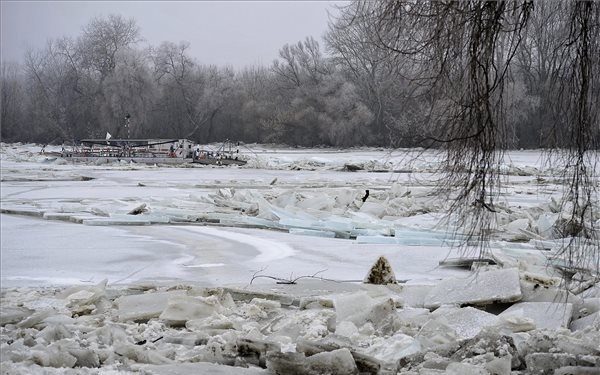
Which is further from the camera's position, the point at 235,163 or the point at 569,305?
the point at 235,163

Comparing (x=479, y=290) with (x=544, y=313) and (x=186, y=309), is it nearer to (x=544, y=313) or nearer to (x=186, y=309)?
(x=544, y=313)

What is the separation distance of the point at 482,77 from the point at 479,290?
71.7 inches

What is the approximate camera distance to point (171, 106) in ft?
131

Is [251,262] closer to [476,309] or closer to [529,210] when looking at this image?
[476,309]

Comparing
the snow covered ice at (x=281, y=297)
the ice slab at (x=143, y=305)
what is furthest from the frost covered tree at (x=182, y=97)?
the ice slab at (x=143, y=305)

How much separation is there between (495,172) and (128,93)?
116 ft

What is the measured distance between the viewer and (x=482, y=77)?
4957mm

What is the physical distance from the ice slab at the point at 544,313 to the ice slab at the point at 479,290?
18 cm

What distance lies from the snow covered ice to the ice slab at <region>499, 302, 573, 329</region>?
16 millimetres

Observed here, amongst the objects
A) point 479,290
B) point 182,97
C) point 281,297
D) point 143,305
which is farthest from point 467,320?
point 182,97

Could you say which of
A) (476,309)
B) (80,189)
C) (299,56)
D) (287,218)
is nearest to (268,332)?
(476,309)

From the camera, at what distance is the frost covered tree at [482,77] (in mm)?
4824

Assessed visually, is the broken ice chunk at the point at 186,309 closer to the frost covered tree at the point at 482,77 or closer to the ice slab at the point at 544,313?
the frost covered tree at the point at 482,77

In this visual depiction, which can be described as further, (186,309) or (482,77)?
(186,309)
